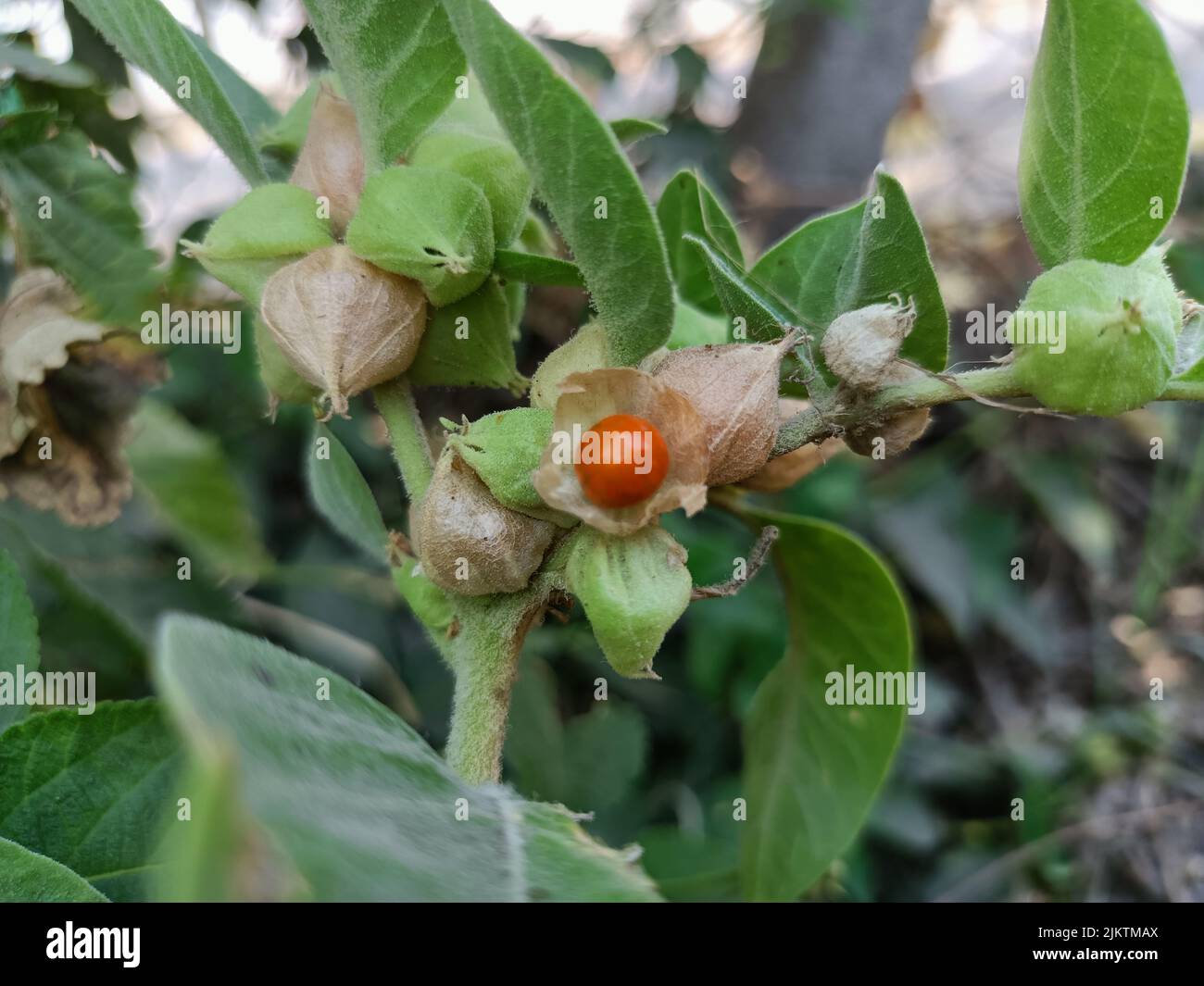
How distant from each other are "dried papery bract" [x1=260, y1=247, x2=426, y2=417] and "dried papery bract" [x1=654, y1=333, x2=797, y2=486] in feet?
0.38

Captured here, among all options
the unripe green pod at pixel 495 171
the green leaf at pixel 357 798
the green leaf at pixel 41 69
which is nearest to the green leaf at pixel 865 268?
the unripe green pod at pixel 495 171

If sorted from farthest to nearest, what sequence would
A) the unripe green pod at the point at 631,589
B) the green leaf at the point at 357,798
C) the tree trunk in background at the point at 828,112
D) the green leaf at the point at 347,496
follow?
1. the tree trunk in background at the point at 828,112
2. the green leaf at the point at 347,496
3. the unripe green pod at the point at 631,589
4. the green leaf at the point at 357,798

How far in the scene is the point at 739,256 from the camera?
547mm

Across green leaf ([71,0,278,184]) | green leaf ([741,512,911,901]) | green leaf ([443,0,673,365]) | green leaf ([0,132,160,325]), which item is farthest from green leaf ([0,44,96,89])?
green leaf ([741,512,911,901])

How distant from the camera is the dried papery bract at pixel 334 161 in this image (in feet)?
1.52

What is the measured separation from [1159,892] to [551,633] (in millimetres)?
885

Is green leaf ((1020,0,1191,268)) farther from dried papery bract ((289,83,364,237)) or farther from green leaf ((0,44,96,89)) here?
green leaf ((0,44,96,89))

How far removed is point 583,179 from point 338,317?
0.12 meters

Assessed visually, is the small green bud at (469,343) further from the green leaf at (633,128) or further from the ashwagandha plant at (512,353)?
the green leaf at (633,128)

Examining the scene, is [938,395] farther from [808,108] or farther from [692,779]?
[808,108]

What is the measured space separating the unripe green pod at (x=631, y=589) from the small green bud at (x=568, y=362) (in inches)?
2.5

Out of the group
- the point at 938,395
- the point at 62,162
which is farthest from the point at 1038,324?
the point at 62,162

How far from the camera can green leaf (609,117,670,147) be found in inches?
21.1

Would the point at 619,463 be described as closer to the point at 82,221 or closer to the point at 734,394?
the point at 734,394
